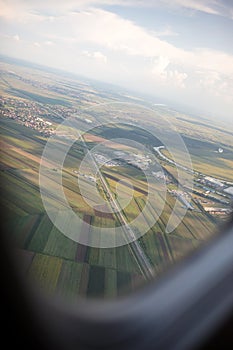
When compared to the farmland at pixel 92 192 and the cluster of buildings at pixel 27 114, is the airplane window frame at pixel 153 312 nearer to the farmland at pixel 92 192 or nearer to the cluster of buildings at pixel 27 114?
the farmland at pixel 92 192

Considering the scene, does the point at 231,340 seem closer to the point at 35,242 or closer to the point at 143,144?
the point at 35,242

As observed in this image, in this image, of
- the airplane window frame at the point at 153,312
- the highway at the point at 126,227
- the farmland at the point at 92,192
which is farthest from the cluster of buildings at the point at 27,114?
the airplane window frame at the point at 153,312

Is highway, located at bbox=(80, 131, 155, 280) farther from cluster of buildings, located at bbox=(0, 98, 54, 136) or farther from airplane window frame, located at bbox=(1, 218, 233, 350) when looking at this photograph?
airplane window frame, located at bbox=(1, 218, 233, 350)

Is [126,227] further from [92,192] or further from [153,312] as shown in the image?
[153,312]

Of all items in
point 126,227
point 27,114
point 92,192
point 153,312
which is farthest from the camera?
point 27,114

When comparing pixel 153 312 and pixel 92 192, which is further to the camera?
pixel 92 192

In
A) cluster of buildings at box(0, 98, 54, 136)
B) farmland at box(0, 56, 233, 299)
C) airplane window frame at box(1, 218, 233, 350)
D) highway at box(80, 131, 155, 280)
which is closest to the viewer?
airplane window frame at box(1, 218, 233, 350)

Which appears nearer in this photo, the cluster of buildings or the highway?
the highway

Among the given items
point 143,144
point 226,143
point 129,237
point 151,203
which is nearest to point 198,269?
point 151,203

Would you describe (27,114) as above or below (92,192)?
above

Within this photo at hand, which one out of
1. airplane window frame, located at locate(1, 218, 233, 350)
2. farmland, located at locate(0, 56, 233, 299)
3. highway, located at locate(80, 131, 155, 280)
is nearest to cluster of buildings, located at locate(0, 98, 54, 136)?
farmland, located at locate(0, 56, 233, 299)

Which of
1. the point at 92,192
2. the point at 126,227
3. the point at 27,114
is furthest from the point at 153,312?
the point at 27,114
